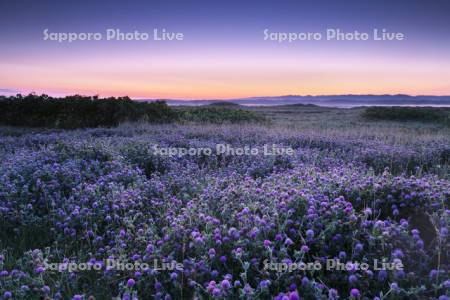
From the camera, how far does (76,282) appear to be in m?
3.26

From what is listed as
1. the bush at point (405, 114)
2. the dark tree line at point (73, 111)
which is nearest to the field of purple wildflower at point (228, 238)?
the dark tree line at point (73, 111)

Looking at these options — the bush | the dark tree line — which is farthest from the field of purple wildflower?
the bush

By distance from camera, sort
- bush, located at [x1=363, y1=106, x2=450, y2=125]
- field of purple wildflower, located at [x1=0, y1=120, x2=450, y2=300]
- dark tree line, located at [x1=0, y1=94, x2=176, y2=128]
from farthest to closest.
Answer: bush, located at [x1=363, y1=106, x2=450, y2=125]
dark tree line, located at [x1=0, y1=94, x2=176, y2=128]
field of purple wildflower, located at [x1=0, y1=120, x2=450, y2=300]

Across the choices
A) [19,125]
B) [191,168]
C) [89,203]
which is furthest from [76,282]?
[19,125]

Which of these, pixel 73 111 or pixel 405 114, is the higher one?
pixel 73 111

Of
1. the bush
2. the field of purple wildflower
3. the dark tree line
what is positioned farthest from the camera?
the bush

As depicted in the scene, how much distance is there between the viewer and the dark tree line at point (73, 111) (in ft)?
62.8

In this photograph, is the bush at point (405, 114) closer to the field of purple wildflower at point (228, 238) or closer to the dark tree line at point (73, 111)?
the dark tree line at point (73, 111)

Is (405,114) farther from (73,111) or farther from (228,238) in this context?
Result: (228,238)

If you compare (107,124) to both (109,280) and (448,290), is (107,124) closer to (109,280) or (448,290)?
(109,280)

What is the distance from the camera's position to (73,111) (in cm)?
1931

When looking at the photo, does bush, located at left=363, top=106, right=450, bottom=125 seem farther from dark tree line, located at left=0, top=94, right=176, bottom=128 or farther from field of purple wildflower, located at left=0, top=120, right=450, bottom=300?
field of purple wildflower, located at left=0, top=120, right=450, bottom=300

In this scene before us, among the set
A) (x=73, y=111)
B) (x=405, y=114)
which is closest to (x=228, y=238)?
(x=73, y=111)

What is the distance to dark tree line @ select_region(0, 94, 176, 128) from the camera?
19.2 meters
